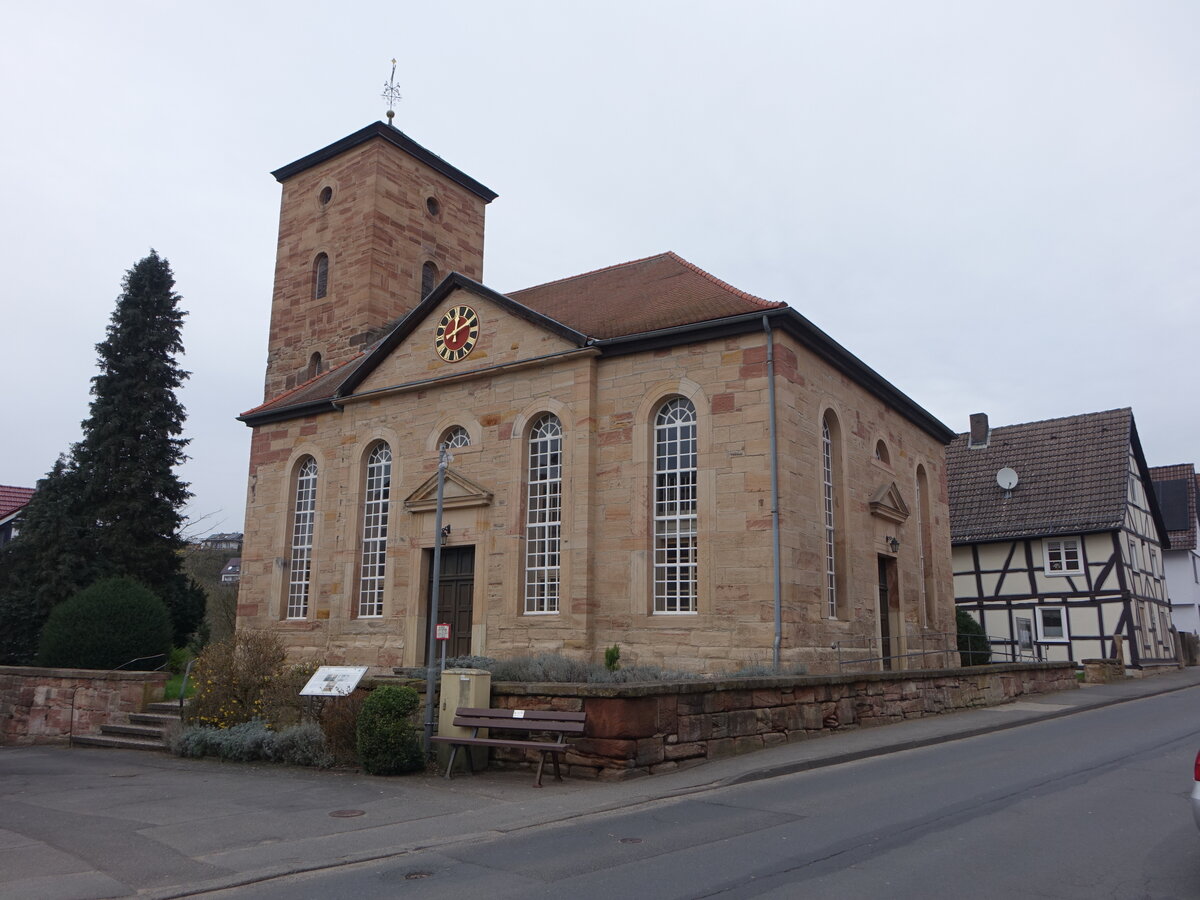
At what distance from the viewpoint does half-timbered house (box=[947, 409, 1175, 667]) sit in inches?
1211

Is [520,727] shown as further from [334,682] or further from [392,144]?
[392,144]

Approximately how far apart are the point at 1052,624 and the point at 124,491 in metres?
29.7

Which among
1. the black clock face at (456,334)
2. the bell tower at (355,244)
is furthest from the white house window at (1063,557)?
the black clock face at (456,334)

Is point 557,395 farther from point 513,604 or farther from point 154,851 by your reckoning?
point 154,851

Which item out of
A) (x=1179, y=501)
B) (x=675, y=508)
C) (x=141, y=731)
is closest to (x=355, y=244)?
(x=675, y=508)

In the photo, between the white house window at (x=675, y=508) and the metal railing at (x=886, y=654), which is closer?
the white house window at (x=675, y=508)

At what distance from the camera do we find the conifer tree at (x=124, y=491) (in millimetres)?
26547

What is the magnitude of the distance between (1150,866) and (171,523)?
28.5 m

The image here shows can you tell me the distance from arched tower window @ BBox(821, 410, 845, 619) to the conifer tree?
19765 millimetres

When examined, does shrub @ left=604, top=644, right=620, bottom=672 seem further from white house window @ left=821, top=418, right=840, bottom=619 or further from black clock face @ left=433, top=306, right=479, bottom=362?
black clock face @ left=433, top=306, right=479, bottom=362

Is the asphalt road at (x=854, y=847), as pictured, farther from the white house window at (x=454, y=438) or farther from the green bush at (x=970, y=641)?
the green bush at (x=970, y=641)

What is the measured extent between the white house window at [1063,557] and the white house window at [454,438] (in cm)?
2150

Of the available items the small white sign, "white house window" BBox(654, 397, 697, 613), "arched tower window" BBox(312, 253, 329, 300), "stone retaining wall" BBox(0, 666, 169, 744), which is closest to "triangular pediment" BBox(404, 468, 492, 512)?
"white house window" BBox(654, 397, 697, 613)

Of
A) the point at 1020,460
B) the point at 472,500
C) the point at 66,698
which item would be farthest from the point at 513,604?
the point at 1020,460
